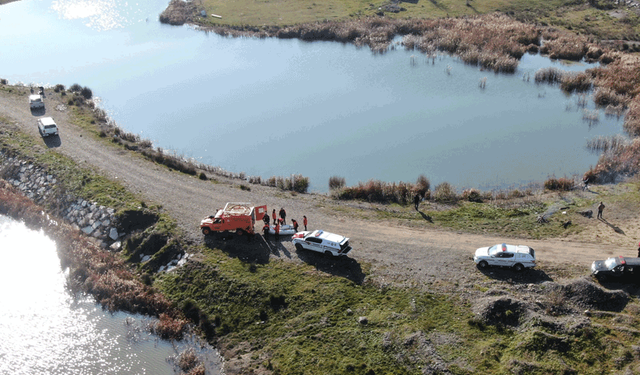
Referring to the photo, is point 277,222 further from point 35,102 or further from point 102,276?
point 35,102

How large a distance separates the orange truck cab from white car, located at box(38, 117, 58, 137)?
29.5 m

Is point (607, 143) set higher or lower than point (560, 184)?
higher

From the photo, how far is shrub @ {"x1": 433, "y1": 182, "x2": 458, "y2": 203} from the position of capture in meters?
46.0

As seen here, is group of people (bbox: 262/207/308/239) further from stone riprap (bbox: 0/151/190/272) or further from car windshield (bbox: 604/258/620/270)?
car windshield (bbox: 604/258/620/270)

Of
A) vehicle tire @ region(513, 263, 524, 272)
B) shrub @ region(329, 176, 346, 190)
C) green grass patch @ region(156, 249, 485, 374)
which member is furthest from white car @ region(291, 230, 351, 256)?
shrub @ region(329, 176, 346, 190)

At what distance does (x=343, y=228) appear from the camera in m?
41.1

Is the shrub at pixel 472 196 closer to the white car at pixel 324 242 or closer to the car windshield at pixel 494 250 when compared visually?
the car windshield at pixel 494 250

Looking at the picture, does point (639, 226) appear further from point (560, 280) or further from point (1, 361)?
point (1, 361)

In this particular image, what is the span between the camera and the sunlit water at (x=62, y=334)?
1220 inches

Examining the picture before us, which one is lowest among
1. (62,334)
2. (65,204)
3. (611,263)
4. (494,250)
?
(62,334)

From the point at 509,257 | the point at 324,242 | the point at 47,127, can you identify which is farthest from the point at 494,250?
the point at 47,127

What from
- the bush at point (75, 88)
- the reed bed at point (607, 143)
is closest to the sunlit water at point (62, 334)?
the bush at point (75, 88)

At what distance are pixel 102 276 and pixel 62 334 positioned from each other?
17.4 ft

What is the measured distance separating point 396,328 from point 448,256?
8613 millimetres
